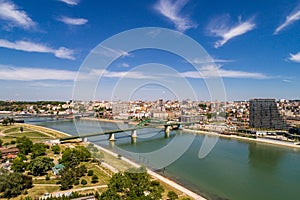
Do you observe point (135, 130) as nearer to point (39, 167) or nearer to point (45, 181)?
point (39, 167)

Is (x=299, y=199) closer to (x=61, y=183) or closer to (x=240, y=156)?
(x=240, y=156)

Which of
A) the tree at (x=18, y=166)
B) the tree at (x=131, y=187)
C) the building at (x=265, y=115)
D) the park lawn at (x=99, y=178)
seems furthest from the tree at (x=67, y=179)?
the building at (x=265, y=115)

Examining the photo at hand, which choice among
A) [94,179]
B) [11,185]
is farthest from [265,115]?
[11,185]

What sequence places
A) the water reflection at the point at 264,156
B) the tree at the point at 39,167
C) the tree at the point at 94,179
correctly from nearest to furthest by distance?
the tree at the point at 94,179, the tree at the point at 39,167, the water reflection at the point at 264,156

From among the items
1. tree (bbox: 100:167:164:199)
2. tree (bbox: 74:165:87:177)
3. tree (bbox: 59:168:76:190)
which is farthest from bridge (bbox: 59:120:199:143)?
tree (bbox: 100:167:164:199)

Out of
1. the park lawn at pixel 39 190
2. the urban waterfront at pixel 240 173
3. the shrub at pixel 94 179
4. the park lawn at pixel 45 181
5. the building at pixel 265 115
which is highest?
the building at pixel 265 115

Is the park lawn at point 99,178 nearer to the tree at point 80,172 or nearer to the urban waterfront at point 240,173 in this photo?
the tree at point 80,172

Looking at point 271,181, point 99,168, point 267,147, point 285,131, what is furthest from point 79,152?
point 285,131

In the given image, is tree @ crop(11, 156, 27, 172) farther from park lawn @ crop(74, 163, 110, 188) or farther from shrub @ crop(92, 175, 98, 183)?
shrub @ crop(92, 175, 98, 183)
